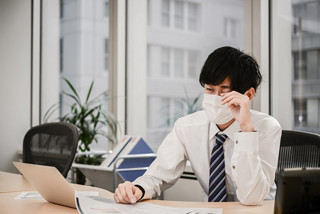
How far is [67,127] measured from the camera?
94.3 inches

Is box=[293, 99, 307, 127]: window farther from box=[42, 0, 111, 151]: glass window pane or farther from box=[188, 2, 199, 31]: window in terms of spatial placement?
box=[42, 0, 111, 151]: glass window pane

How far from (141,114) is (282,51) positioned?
160 cm

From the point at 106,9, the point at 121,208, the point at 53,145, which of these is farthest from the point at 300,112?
the point at 106,9

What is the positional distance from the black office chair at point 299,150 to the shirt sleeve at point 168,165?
1.50ft

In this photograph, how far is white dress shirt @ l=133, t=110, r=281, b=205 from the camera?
1626mm

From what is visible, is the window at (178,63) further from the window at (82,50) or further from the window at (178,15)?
the window at (82,50)

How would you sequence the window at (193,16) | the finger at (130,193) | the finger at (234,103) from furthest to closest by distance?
the window at (193,16)
the finger at (234,103)
the finger at (130,193)

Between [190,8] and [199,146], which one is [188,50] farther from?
[199,146]

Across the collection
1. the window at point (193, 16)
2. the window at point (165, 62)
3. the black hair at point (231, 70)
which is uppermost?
the window at point (193, 16)

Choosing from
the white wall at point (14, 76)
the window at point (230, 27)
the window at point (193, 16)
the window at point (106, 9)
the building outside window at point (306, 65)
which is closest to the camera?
the building outside window at point (306, 65)

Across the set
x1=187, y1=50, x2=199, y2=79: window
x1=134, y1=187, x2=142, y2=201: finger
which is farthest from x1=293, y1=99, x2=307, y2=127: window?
x1=134, y1=187, x2=142, y2=201: finger

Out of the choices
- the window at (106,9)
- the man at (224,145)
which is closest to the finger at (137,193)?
the man at (224,145)

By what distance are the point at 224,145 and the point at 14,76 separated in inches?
131

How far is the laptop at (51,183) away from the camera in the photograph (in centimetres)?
149
